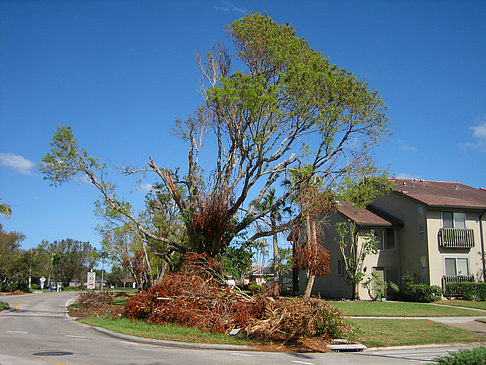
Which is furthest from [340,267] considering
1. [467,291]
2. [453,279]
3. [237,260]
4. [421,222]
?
[237,260]

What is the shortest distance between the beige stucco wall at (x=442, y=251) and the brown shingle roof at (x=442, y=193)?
0.76 meters

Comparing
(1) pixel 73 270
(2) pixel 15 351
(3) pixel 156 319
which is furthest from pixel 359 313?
(1) pixel 73 270

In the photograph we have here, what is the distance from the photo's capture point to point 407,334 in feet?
47.8

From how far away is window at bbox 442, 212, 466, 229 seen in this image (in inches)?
1254

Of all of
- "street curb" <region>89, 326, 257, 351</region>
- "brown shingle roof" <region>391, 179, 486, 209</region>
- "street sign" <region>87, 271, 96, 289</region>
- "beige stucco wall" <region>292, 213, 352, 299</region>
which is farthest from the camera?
"beige stucco wall" <region>292, 213, 352, 299</region>

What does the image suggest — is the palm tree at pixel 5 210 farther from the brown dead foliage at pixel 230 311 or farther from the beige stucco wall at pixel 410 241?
the beige stucco wall at pixel 410 241

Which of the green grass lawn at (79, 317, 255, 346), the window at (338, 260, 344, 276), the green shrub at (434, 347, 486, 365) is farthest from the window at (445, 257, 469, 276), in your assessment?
the green shrub at (434, 347, 486, 365)

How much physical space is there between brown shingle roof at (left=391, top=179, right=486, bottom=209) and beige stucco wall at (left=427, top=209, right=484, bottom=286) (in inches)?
29.8

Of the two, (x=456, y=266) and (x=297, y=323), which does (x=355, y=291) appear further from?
(x=297, y=323)

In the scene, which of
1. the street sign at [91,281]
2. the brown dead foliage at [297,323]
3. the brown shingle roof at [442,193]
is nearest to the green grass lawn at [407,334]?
the brown dead foliage at [297,323]

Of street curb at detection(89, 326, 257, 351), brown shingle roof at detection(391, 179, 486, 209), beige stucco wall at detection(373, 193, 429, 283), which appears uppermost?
brown shingle roof at detection(391, 179, 486, 209)

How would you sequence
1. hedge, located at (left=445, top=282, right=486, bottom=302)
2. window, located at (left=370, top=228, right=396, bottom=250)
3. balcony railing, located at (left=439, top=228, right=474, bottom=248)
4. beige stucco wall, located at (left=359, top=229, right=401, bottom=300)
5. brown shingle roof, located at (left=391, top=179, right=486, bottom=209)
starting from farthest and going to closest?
window, located at (left=370, top=228, right=396, bottom=250)
brown shingle roof, located at (left=391, top=179, right=486, bottom=209)
beige stucco wall, located at (left=359, top=229, right=401, bottom=300)
balcony railing, located at (left=439, top=228, right=474, bottom=248)
hedge, located at (left=445, top=282, right=486, bottom=302)

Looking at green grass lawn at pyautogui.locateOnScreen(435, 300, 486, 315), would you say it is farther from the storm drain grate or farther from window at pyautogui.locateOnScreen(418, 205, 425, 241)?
the storm drain grate

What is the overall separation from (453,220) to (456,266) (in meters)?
3.21
